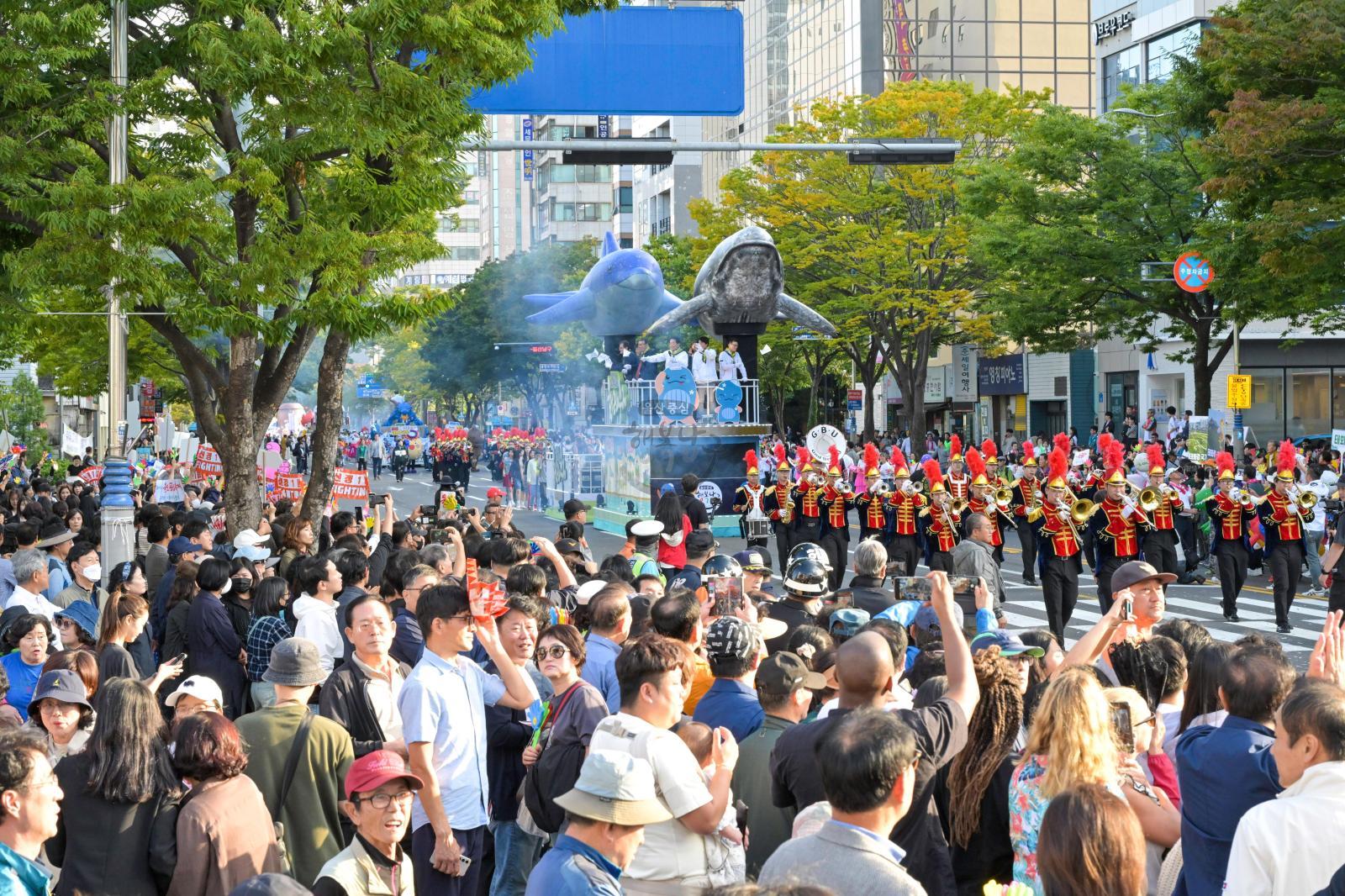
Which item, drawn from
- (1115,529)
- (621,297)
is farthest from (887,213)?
(1115,529)

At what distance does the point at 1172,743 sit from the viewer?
5.78 m

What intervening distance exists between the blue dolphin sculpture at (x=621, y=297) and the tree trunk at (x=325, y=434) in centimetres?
2117

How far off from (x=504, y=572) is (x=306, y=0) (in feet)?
24.9

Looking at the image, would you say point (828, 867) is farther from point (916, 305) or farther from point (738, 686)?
point (916, 305)

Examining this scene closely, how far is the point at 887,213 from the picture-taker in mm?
42688

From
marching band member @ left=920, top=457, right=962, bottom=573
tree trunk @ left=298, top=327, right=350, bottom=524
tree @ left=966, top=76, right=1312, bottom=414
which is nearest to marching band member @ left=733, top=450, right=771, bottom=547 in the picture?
marching band member @ left=920, top=457, right=962, bottom=573

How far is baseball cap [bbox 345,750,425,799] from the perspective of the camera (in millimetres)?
4883

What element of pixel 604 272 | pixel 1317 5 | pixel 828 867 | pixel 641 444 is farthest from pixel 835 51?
pixel 828 867

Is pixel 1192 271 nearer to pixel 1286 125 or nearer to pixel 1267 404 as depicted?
pixel 1286 125

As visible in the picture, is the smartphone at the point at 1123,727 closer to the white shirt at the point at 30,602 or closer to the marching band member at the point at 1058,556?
the white shirt at the point at 30,602

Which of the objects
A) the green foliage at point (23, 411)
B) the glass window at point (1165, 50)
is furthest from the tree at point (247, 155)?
the green foliage at point (23, 411)

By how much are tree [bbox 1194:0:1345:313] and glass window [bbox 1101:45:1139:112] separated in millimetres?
24681

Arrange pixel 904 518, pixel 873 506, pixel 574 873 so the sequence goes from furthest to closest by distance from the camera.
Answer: pixel 873 506
pixel 904 518
pixel 574 873

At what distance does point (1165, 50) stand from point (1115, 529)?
32.4 m
